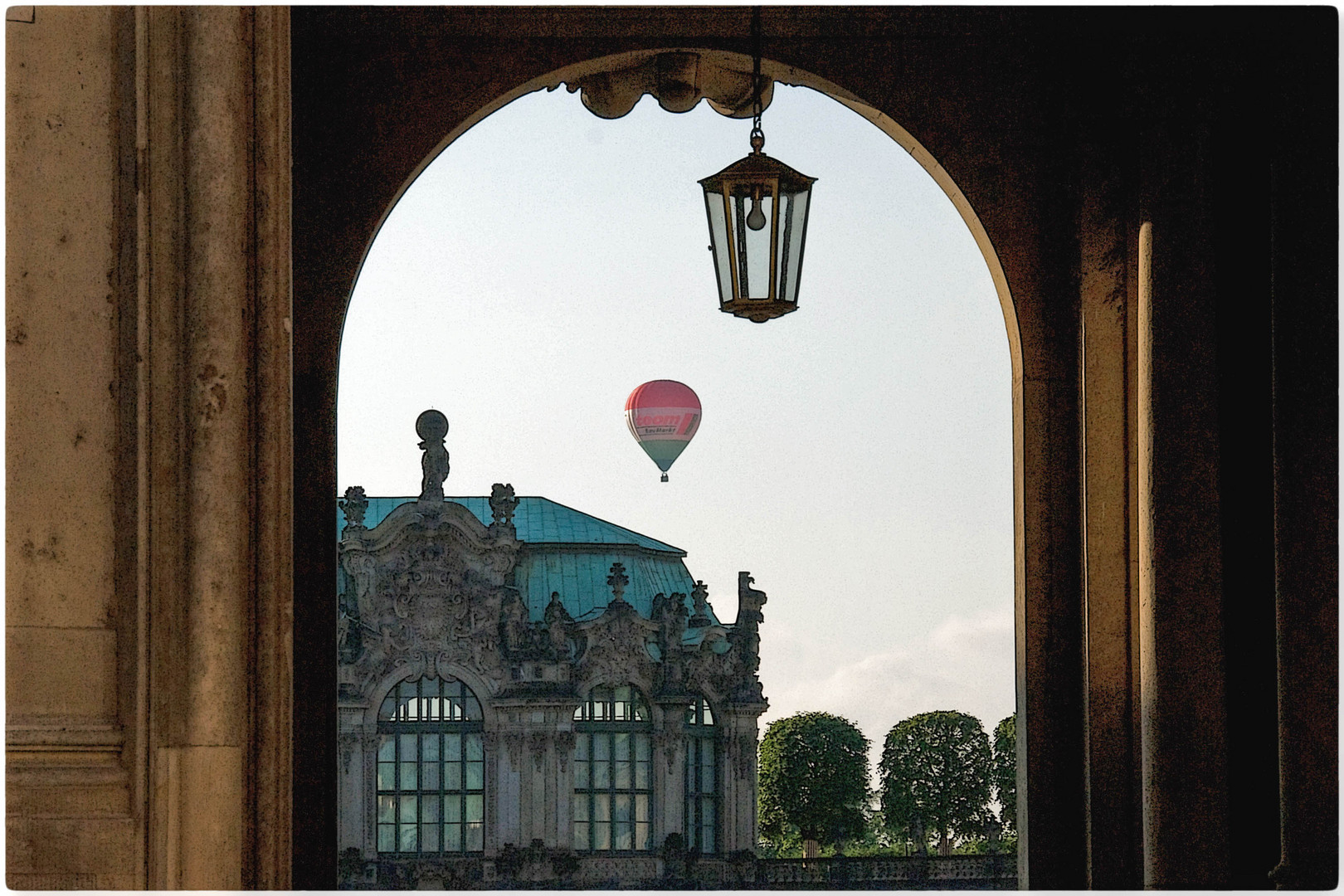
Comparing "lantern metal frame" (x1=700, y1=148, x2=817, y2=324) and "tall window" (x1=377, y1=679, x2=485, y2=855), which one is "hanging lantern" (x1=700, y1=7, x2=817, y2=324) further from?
"tall window" (x1=377, y1=679, x2=485, y2=855)

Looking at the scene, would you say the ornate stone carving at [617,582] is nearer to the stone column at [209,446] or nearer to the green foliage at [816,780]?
the green foliage at [816,780]

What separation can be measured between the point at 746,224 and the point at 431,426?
4178 cm

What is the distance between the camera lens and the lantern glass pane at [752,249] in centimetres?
527

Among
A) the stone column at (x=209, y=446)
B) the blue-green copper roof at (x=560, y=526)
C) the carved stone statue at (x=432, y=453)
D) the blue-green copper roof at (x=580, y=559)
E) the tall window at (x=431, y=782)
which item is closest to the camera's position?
the stone column at (x=209, y=446)

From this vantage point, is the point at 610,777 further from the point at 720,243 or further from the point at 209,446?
the point at 209,446

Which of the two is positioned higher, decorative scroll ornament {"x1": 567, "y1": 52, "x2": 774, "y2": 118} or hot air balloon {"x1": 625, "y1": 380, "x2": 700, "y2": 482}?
hot air balloon {"x1": 625, "y1": 380, "x2": 700, "y2": 482}

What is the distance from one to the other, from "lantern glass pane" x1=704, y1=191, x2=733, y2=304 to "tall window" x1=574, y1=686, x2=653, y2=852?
43.5m

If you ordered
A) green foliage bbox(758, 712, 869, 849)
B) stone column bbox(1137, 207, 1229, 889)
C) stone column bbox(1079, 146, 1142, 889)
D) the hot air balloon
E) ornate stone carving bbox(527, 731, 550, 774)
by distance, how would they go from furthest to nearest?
green foliage bbox(758, 712, 869, 849), ornate stone carving bbox(527, 731, 550, 774), the hot air balloon, stone column bbox(1079, 146, 1142, 889), stone column bbox(1137, 207, 1229, 889)

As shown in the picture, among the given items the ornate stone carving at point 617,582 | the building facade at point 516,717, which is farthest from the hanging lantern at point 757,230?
the ornate stone carving at point 617,582

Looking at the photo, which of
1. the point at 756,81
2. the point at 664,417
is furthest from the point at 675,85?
the point at 664,417

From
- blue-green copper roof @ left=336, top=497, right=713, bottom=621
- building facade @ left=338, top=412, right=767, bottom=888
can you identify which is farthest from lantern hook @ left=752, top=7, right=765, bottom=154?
blue-green copper roof @ left=336, top=497, right=713, bottom=621

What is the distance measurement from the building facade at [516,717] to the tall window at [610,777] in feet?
0.13

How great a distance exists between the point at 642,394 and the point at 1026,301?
119ft

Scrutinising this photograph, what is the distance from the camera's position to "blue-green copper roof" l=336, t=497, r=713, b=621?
5125 centimetres
